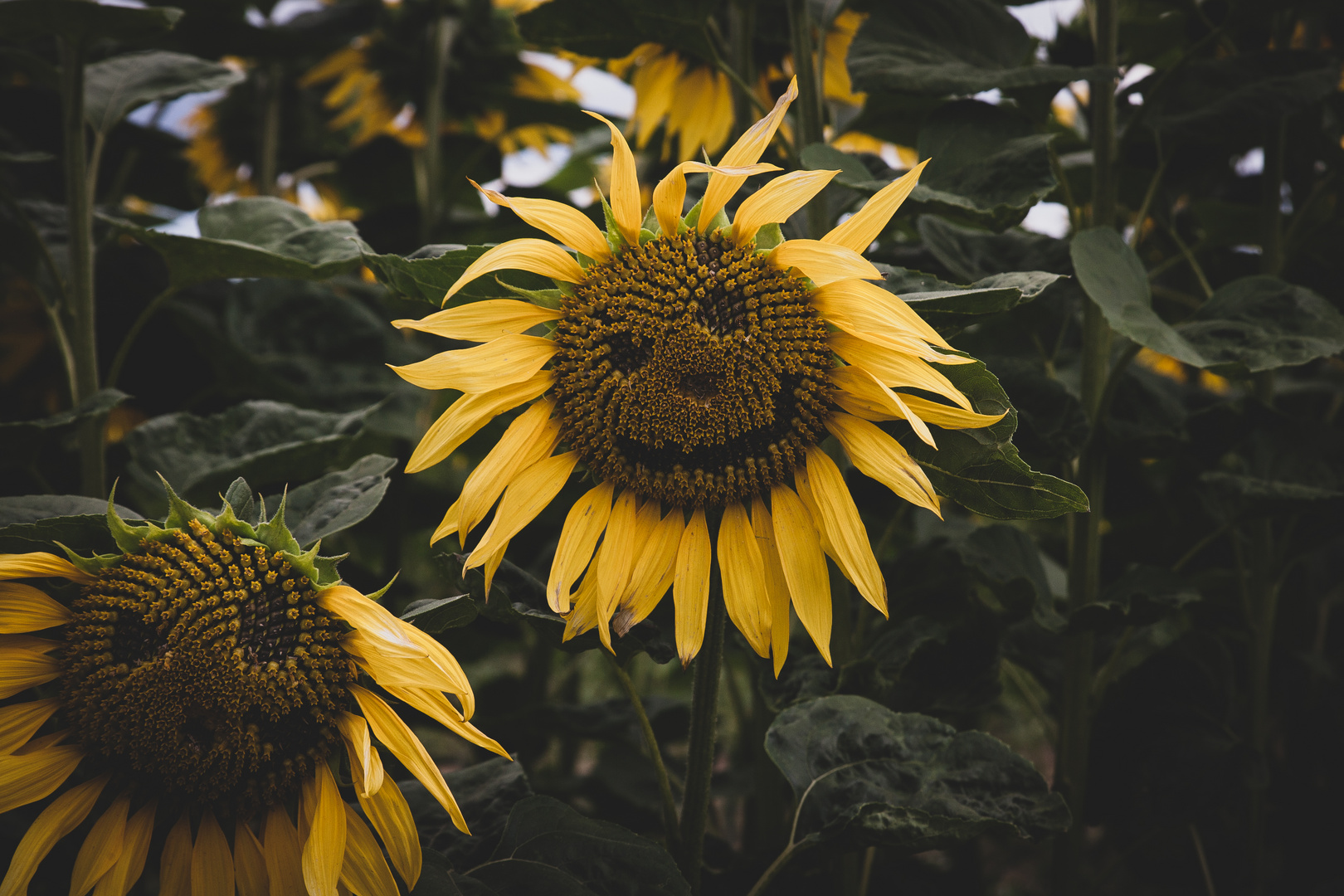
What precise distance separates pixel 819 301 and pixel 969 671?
0.59 meters

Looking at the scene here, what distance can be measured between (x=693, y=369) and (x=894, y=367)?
150 mm

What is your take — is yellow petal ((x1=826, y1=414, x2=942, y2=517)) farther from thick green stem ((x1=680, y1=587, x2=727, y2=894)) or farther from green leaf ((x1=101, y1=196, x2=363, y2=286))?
green leaf ((x1=101, y1=196, x2=363, y2=286))

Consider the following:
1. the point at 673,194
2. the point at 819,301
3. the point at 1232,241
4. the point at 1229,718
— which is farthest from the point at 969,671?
the point at 1232,241

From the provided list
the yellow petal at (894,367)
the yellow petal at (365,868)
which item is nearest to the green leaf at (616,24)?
the yellow petal at (894,367)

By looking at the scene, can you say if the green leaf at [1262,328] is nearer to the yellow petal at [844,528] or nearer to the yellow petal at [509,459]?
the yellow petal at [844,528]

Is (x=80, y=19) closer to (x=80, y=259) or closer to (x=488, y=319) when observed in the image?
(x=80, y=259)

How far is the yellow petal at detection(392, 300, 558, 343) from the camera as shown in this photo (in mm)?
706

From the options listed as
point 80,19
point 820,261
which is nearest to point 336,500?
point 820,261

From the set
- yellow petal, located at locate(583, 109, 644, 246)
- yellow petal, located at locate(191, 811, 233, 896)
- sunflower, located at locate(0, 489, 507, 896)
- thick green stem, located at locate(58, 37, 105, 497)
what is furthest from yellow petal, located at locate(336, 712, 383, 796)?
thick green stem, located at locate(58, 37, 105, 497)

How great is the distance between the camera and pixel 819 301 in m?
0.70

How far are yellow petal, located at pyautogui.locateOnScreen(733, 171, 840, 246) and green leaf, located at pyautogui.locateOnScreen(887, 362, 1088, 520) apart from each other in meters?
0.17

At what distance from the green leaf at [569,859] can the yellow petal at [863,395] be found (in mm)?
406

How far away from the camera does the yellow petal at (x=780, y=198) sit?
2.24ft

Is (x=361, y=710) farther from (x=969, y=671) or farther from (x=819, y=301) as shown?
(x=969, y=671)
